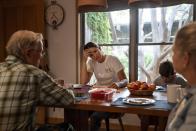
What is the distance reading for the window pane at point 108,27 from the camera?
3.86 metres

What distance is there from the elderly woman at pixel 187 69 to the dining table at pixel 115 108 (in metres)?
0.68

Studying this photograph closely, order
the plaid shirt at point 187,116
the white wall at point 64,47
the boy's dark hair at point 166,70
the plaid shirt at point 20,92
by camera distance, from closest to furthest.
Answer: the plaid shirt at point 187,116, the plaid shirt at point 20,92, the boy's dark hair at point 166,70, the white wall at point 64,47

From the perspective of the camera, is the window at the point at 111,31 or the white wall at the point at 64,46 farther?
the white wall at the point at 64,46

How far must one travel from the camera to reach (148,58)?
148 inches

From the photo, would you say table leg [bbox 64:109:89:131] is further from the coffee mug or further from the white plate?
the coffee mug

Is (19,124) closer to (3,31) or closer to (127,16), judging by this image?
(127,16)

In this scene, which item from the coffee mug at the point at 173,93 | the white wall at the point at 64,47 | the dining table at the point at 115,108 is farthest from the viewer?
the white wall at the point at 64,47

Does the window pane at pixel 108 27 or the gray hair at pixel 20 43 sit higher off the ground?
the window pane at pixel 108 27

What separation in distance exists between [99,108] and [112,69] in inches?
52.6

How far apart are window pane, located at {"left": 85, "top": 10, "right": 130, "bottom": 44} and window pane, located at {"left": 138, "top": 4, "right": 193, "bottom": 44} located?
227mm

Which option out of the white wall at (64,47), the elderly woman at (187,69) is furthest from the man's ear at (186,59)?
the white wall at (64,47)

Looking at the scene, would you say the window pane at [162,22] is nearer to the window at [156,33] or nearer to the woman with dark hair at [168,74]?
the window at [156,33]

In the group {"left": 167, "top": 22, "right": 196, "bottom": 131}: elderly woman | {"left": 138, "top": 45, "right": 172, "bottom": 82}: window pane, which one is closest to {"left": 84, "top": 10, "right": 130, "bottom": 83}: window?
{"left": 138, "top": 45, "right": 172, "bottom": 82}: window pane

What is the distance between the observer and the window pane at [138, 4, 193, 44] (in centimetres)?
356
